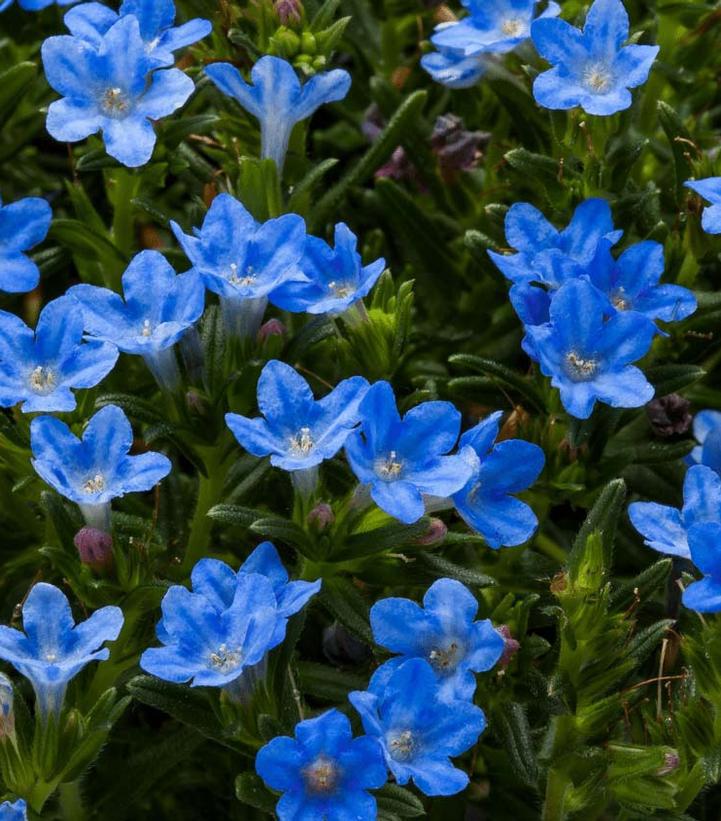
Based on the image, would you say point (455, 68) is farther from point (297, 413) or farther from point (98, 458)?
point (98, 458)

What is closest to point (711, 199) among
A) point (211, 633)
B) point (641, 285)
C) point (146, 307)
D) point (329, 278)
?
point (641, 285)

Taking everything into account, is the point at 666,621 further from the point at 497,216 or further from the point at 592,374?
the point at 497,216

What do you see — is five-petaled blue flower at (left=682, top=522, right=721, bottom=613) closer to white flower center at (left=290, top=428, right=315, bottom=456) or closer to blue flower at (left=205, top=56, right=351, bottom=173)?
white flower center at (left=290, top=428, right=315, bottom=456)

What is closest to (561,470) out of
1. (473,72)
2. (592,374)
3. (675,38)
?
(592,374)

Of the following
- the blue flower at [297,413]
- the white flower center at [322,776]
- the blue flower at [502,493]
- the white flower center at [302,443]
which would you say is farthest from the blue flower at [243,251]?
the white flower center at [322,776]

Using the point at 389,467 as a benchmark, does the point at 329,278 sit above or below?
above

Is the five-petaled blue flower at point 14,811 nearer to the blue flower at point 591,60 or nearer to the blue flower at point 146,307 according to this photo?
the blue flower at point 146,307

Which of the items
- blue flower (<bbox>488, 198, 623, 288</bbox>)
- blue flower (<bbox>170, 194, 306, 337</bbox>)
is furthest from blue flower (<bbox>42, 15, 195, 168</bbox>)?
blue flower (<bbox>488, 198, 623, 288</bbox>)
